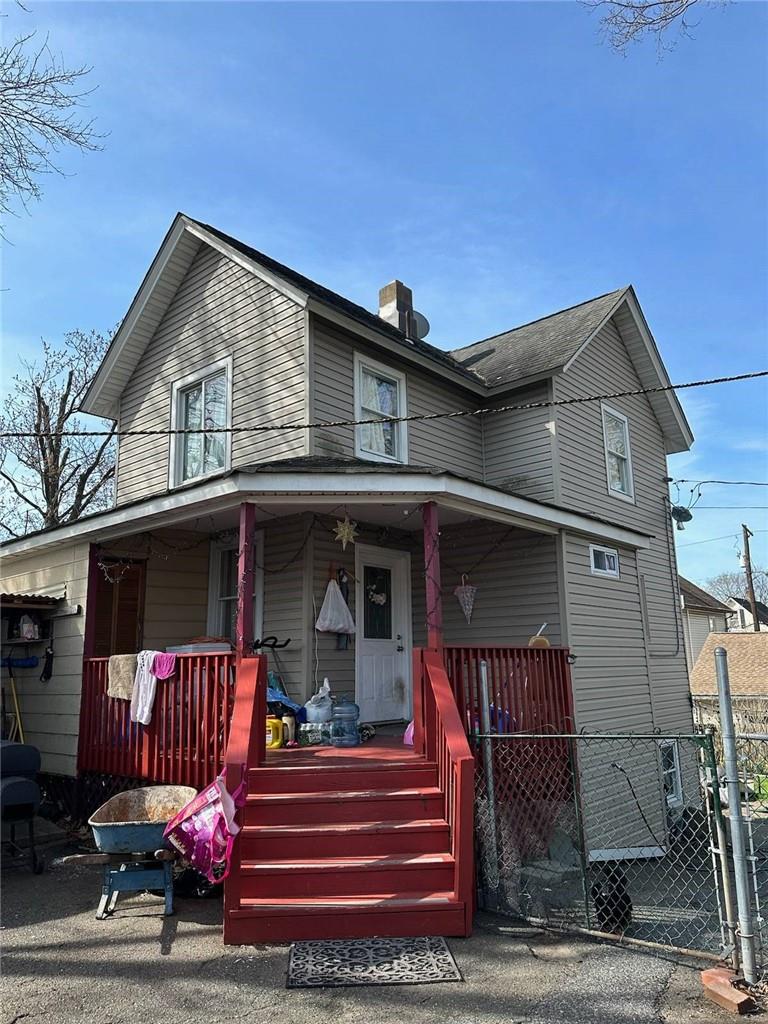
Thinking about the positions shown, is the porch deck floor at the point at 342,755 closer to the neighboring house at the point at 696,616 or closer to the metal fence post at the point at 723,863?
the metal fence post at the point at 723,863

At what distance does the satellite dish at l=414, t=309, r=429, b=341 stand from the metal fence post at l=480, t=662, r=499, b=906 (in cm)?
835

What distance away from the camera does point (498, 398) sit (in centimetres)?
1159

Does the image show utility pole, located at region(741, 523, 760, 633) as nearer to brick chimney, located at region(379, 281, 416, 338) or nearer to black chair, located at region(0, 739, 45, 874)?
brick chimney, located at region(379, 281, 416, 338)

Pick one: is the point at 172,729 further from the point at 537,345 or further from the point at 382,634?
the point at 537,345

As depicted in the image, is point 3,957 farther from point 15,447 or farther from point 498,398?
point 15,447

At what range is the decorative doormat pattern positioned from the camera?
4.16m

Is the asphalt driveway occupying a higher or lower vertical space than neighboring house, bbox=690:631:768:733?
lower

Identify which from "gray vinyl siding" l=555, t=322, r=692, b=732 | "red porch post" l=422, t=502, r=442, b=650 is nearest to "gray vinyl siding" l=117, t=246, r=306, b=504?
"red porch post" l=422, t=502, r=442, b=650

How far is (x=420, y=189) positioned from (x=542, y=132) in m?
1.60

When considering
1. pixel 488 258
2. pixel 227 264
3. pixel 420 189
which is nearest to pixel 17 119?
pixel 227 264

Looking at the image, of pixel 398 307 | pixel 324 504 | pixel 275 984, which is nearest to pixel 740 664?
pixel 398 307

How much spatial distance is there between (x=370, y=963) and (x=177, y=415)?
27.9 feet

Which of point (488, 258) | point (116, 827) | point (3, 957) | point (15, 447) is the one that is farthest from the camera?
point (15, 447)

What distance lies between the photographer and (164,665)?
24.0 feet
